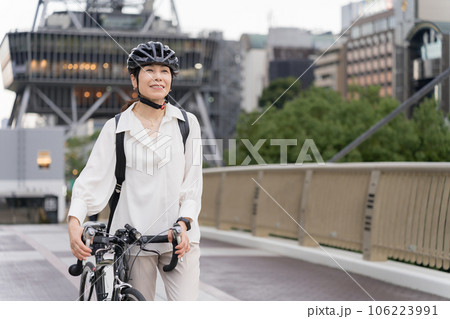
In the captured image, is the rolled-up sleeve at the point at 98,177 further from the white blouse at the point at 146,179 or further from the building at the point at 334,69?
the building at the point at 334,69

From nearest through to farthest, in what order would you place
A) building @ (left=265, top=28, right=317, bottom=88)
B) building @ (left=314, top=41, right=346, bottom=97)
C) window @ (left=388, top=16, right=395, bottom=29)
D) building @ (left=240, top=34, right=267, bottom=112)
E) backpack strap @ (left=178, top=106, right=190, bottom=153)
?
backpack strap @ (left=178, top=106, right=190, bottom=153), window @ (left=388, top=16, right=395, bottom=29), building @ (left=314, top=41, right=346, bottom=97), building @ (left=265, top=28, right=317, bottom=88), building @ (left=240, top=34, right=267, bottom=112)

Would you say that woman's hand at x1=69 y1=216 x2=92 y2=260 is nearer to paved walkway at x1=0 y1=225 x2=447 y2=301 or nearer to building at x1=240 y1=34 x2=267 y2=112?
paved walkway at x1=0 y1=225 x2=447 y2=301

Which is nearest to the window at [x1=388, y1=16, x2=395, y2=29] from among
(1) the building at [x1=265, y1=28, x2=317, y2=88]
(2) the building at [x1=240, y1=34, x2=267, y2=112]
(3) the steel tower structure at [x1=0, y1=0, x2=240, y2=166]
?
(1) the building at [x1=265, y1=28, x2=317, y2=88]

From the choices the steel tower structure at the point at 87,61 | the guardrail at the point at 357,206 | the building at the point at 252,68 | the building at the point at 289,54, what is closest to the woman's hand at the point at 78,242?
the guardrail at the point at 357,206

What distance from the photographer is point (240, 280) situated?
380 inches

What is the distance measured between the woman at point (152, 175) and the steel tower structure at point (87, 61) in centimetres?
9562

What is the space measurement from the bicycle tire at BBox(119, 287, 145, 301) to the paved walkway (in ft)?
14.1

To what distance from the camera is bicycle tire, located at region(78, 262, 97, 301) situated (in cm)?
399

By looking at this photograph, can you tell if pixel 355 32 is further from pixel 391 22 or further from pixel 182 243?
pixel 182 243

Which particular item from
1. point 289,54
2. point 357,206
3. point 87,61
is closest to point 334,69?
point 289,54

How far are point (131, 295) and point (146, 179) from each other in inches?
19.9

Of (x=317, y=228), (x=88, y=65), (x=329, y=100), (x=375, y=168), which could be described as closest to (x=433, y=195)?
(x=375, y=168)

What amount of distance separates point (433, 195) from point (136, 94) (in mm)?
5420
